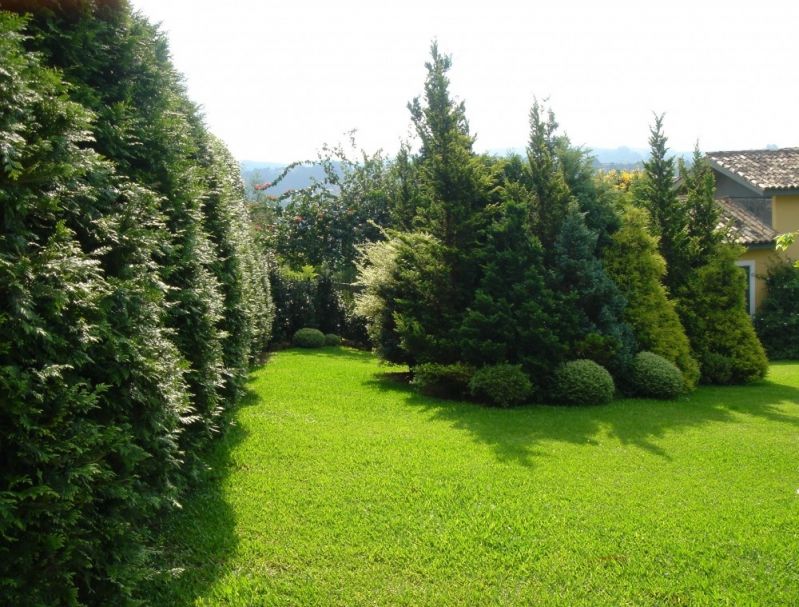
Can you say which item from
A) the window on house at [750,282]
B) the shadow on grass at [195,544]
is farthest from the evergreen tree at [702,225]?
the shadow on grass at [195,544]

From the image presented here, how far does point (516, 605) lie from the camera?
4.14 meters

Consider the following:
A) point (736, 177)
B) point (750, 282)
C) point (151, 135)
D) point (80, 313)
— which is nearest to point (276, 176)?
point (736, 177)

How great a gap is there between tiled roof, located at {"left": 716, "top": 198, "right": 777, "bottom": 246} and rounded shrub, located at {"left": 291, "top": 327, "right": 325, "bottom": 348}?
12.2 meters

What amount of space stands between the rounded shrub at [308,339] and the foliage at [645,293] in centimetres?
943

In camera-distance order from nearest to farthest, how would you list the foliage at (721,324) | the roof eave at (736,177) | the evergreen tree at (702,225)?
the foliage at (721,324)
the evergreen tree at (702,225)
the roof eave at (736,177)

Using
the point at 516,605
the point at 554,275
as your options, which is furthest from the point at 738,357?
the point at 516,605

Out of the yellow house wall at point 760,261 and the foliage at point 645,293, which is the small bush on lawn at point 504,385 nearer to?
the foliage at point 645,293

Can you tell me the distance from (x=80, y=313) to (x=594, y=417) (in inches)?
319

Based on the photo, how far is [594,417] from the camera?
9820 mm

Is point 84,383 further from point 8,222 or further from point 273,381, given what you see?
point 273,381

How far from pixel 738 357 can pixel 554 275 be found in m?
4.83

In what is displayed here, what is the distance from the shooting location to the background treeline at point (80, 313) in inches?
117

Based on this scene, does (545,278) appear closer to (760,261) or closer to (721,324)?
(721,324)

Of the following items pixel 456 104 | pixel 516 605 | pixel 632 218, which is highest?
pixel 456 104
